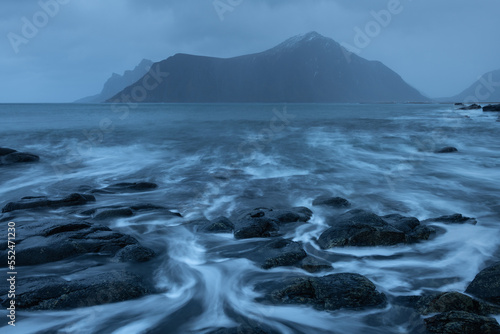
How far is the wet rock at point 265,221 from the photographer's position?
8703 millimetres

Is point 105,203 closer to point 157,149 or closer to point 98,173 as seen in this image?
point 98,173

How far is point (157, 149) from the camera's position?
2778 cm

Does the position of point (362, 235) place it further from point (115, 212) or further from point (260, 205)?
point (115, 212)

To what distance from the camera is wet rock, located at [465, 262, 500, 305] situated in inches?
211

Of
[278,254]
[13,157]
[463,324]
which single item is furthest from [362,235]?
[13,157]

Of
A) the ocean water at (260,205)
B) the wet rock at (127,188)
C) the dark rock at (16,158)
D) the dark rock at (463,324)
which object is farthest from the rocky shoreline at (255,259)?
the dark rock at (16,158)

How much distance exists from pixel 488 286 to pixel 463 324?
142 centimetres

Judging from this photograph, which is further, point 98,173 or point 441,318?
point 98,173

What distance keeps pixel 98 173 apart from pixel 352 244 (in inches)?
586

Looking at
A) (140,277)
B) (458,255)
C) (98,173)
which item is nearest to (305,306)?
(140,277)

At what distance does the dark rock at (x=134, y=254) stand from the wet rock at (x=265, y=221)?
238 centimetres

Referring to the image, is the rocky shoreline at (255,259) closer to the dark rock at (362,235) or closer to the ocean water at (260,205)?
the dark rock at (362,235)

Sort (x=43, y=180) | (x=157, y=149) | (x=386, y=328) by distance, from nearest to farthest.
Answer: (x=386, y=328) → (x=43, y=180) → (x=157, y=149)

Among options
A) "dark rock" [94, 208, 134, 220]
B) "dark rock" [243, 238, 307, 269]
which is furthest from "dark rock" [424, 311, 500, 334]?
"dark rock" [94, 208, 134, 220]
